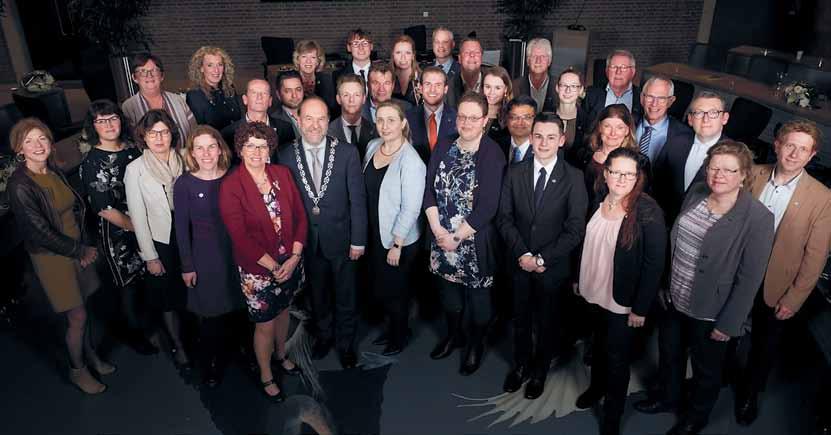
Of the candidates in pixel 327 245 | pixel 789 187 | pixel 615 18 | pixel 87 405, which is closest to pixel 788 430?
pixel 789 187

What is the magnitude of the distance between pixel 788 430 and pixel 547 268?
1569 mm

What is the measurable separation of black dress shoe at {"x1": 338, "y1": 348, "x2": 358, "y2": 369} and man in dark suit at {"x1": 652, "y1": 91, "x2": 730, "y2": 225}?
199 centimetres

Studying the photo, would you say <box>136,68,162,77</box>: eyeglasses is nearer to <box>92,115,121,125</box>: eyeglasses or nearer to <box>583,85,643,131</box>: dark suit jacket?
<box>92,115,121,125</box>: eyeglasses

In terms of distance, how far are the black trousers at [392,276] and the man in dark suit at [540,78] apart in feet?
5.09

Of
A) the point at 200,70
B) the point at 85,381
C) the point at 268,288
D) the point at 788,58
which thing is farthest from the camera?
the point at 788,58

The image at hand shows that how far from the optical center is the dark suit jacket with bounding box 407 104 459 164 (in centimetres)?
364

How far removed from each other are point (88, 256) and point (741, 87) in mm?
7130

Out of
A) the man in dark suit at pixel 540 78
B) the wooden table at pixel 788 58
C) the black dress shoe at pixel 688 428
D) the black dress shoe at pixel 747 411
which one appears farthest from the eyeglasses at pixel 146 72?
the wooden table at pixel 788 58

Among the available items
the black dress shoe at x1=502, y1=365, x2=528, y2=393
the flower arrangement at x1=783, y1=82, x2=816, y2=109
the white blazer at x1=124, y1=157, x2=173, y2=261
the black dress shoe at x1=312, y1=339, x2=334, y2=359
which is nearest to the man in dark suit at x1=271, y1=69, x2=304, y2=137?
the white blazer at x1=124, y1=157, x2=173, y2=261

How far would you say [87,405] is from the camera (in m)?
3.32

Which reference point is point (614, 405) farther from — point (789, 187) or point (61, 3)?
point (61, 3)

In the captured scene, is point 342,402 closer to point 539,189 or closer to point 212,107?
point 539,189

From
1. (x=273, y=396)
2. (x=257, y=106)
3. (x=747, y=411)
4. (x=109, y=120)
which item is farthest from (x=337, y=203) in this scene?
(x=747, y=411)

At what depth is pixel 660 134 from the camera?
3426 millimetres
